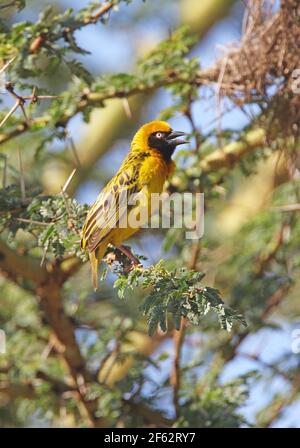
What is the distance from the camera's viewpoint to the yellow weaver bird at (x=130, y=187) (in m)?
4.14

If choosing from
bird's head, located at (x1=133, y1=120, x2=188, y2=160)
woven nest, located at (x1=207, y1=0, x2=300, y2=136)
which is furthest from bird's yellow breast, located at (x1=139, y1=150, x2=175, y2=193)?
woven nest, located at (x1=207, y1=0, x2=300, y2=136)

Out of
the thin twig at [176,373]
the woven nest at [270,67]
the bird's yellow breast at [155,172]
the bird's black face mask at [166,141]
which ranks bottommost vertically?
the thin twig at [176,373]

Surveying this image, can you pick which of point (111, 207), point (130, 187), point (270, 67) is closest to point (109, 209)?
point (111, 207)

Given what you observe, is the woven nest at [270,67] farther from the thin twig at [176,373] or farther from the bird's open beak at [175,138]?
the thin twig at [176,373]

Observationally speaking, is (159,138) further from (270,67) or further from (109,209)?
(109,209)

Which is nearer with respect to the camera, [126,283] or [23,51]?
[126,283]

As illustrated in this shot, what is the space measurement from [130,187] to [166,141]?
1.98 ft

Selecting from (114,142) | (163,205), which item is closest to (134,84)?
(163,205)

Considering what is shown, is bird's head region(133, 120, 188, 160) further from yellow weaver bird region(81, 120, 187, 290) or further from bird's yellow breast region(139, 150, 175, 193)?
bird's yellow breast region(139, 150, 175, 193)

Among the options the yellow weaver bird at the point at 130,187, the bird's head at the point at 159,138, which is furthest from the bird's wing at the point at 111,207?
the bird's head at the point at 159,138

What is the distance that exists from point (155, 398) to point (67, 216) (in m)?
1.68

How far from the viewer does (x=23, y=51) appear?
4238 mm

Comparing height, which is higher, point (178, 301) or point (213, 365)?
point (178, 301)

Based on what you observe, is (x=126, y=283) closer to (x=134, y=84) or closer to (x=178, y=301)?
(x=178, y=301)
